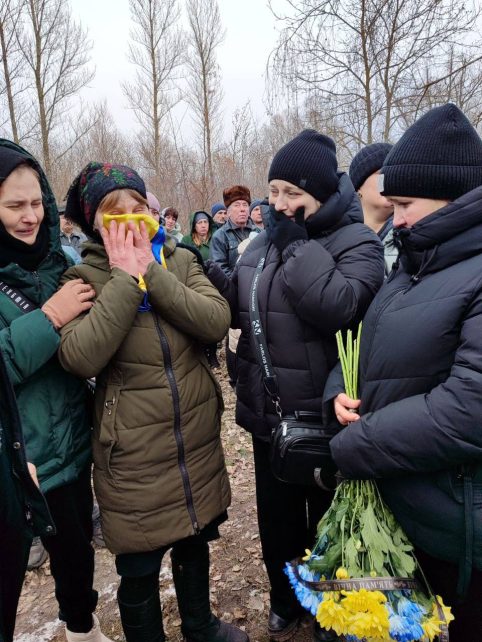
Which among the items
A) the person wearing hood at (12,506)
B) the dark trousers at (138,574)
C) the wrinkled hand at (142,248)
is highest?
the wrinkled hand at (142,248)

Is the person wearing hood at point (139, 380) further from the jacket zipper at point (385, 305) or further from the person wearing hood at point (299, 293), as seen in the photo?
the jacket zipper at point (385, 305)

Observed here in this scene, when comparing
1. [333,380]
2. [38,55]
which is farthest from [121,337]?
[38,55]

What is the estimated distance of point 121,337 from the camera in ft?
5.40

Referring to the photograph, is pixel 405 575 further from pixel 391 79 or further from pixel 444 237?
pixel 391 79

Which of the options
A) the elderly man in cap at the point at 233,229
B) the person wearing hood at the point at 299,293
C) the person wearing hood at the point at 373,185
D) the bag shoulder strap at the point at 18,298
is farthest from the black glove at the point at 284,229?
the elderly man in cap at the point at 233,229

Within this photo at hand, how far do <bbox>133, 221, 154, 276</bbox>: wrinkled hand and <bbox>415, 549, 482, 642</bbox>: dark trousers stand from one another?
1399mm

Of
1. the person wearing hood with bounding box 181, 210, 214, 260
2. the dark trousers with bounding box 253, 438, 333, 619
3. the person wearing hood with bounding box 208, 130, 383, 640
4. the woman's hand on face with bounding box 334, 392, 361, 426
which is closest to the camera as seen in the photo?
the woman's hand on face with bounding box 334, 392, 361, 426

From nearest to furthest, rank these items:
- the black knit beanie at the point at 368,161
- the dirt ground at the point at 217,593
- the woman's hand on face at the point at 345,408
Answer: the woman's hand on face at the point at 345,408, the dirt ground at the point at 217,593, the black knit beanie at the point at 368,161

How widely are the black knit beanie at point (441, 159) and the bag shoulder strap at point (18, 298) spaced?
1.38m

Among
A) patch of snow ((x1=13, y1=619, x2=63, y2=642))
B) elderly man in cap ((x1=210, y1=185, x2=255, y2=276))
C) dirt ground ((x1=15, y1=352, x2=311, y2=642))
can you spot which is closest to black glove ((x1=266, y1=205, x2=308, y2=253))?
dirt ground ((x1=15, y1=352, x2=311, y2=642))

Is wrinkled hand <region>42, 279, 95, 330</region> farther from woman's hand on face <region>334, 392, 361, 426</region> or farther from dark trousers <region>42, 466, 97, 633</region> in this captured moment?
woman's hand on face <region>334, 392, 361, 426</region>

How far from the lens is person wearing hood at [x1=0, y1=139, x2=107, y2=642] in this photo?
1617 millimetres

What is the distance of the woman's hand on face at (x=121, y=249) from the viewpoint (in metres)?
1.73

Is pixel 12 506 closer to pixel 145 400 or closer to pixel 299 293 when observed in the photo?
pixel 145 400
